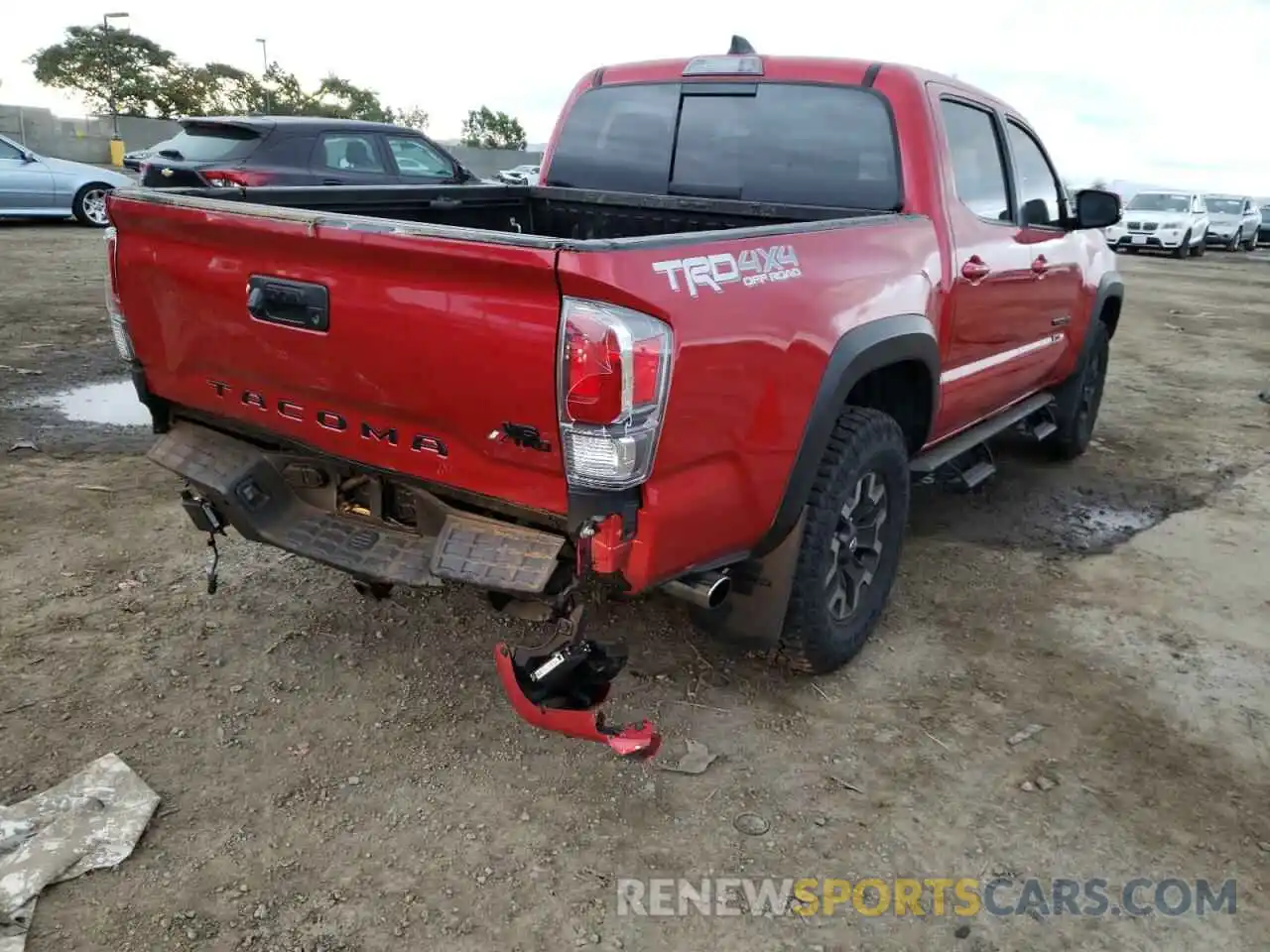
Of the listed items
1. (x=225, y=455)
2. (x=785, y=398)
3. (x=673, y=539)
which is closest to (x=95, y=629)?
(x=225, y=455)

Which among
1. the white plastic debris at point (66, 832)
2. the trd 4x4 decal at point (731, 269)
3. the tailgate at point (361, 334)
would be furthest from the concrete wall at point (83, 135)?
the white plastic debris at point (66, 832)

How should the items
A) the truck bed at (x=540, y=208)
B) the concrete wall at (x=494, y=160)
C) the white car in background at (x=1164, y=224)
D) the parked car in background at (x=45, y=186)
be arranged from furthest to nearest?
the concrete wall at (x=494, y=160), the white car in background at (x=1164, y=224), the parked car in background at (x=45, y=186), the truck bed at (x=540, y=208)

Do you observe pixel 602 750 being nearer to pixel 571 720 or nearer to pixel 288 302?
pixel 571 720

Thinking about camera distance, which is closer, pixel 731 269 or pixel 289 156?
pixel 731 269

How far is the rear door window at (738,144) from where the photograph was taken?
12.1 feet

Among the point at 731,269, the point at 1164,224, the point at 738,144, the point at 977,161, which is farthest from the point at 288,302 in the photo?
the point at 1164,224

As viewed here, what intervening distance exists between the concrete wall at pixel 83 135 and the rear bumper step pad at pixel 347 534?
36262mm

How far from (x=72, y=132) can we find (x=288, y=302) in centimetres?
4592

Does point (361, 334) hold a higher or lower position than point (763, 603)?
higher

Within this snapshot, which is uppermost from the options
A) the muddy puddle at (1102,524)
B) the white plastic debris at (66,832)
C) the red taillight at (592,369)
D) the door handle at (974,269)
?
the door handle at (974,269)

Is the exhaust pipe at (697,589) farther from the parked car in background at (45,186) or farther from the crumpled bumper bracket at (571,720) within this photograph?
the parked car in background at (45,186)

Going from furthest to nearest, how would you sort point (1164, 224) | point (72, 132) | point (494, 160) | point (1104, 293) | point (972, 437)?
point (494, 160) → point (72, 132) → point (1164, 224) → point (1104, 293) → point (972, 437)

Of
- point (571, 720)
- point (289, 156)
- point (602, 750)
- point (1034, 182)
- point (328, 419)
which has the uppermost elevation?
point (1034, 182)

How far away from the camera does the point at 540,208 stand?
458 centimetres
